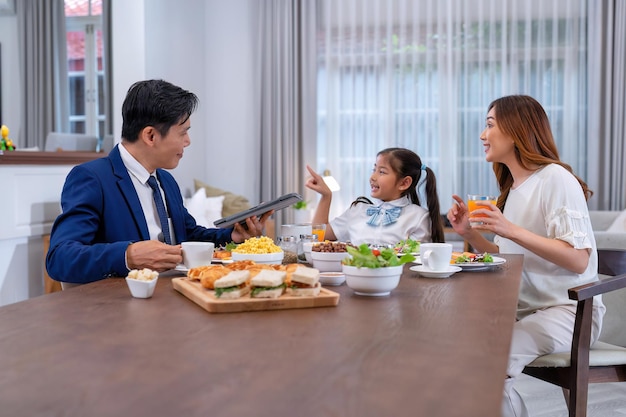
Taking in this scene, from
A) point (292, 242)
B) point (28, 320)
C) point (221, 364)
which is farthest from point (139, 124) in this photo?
point (221, 364)

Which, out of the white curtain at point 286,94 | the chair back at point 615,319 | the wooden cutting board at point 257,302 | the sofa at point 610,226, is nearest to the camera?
the wooden cutting board at point 257,302

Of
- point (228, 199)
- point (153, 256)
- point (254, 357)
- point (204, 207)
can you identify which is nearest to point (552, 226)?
point (153, 256)

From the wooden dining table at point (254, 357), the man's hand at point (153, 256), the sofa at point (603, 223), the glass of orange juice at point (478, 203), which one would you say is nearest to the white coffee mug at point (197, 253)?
the man's hand at point (153, 256)

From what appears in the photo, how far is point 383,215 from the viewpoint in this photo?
10.3 ft

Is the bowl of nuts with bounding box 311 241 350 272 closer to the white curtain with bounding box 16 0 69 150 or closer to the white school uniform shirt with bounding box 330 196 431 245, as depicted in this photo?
the white school uniform shirt with bounding box 330 196 431 245

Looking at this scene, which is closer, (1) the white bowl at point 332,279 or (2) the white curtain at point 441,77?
(1) the white bowl at point 332,279

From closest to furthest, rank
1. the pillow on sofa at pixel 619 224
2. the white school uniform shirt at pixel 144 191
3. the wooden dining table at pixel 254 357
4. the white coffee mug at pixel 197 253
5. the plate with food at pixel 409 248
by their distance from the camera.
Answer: the wooden dining table at pixel 254 357 < the white coffee mug at pixel 197 253 < the plate with food at pixel 409 248 < the white school uniform shirt at pixel 144 191 < the pillow on sofa at pixel 619 224

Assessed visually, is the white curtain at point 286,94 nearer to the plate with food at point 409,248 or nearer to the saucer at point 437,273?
the plate with food at point 409,248

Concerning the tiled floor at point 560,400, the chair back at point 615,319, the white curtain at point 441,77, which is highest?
the white curtain at point 441,77

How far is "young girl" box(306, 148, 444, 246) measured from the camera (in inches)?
121

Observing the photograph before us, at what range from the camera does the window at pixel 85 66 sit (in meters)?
7.18

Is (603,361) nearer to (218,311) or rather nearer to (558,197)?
(558,197)

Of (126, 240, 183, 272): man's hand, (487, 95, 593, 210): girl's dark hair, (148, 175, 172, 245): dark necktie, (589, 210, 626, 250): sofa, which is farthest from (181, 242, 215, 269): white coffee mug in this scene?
(589, 210, 626, 250): sofa

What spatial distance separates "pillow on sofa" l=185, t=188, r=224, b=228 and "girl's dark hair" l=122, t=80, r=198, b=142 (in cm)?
320
